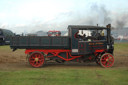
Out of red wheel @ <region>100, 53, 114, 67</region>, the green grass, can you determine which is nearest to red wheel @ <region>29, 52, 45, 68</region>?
the green grass

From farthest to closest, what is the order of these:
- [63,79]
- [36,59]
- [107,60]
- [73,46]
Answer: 1. [107,60]
2. [36,59]
3. [73,46]
4. [63,79]

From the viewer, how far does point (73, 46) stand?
29.6 ft

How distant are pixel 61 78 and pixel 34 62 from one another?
3.39 meters

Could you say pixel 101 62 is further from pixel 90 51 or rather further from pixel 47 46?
pixel 47 46

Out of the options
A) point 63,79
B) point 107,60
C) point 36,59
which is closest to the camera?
point 63,79

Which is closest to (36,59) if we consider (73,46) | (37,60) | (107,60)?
(37,60)

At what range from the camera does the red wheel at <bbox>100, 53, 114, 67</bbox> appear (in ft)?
30.6

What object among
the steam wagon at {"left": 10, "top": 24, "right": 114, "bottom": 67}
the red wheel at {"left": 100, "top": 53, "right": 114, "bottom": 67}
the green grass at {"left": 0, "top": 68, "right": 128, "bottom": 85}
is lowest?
the green grass at {"left": 0, "top": 68, "right": 128, "bottom": 85}

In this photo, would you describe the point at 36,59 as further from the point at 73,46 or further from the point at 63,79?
the point at 63,79

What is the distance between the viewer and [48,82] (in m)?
5.81

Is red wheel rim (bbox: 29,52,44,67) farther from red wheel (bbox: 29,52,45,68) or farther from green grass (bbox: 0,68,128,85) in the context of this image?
green grass (bbox: 0,68,128,85)

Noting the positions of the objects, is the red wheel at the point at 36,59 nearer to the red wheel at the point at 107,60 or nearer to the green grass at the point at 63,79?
the green grass at the point at 63,79

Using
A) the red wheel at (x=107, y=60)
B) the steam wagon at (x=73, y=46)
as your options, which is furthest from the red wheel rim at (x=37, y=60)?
the red wheel at (x=107, y=60)

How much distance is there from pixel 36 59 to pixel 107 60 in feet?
12.9
